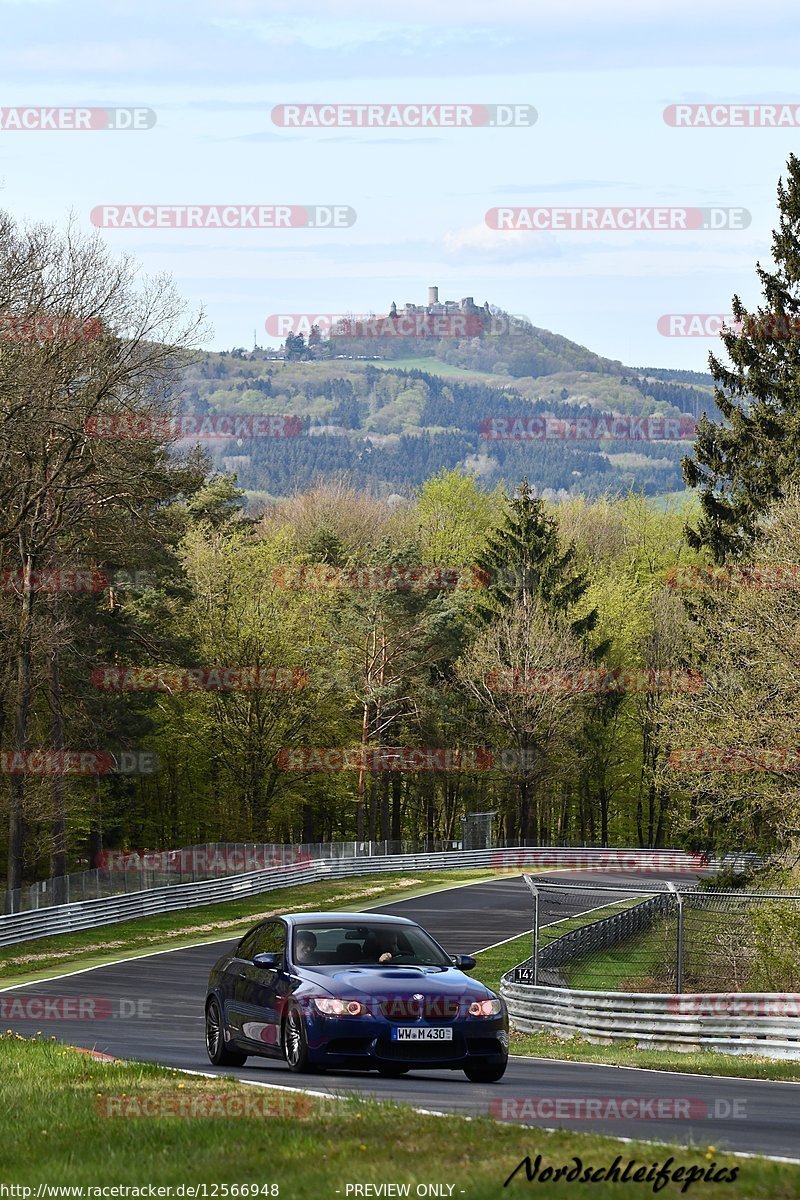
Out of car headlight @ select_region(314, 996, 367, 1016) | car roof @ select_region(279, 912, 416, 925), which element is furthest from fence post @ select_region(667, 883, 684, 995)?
car headlight @ select_region(314, 996, 367, 1016)

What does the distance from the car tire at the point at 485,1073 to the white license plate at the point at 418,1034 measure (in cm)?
47

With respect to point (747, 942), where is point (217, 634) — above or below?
above

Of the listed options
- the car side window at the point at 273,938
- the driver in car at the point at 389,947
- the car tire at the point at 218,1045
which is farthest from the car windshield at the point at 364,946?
the car tire at the point at 218,1045

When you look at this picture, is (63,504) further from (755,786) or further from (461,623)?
(461,623)

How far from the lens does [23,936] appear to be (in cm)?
→ 4072

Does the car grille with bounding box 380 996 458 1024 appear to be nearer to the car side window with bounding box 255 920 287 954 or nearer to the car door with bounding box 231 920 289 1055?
the car door with bounding box 231 920 289 1055

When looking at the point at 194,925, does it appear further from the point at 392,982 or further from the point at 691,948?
the point at 392,982

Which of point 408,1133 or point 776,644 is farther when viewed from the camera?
point 776,644

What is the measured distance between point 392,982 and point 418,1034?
20.3 inches

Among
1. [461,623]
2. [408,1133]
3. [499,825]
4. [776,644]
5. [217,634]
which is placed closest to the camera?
[408,1133]

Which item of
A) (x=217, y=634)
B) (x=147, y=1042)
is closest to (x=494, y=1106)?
(x=147, y=1042)

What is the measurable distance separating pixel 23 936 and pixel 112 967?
197 inches

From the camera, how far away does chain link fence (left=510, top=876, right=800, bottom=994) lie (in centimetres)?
2219

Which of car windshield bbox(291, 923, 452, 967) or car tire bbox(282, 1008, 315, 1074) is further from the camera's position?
car windshield bbox(291, 923, 452, 967)
